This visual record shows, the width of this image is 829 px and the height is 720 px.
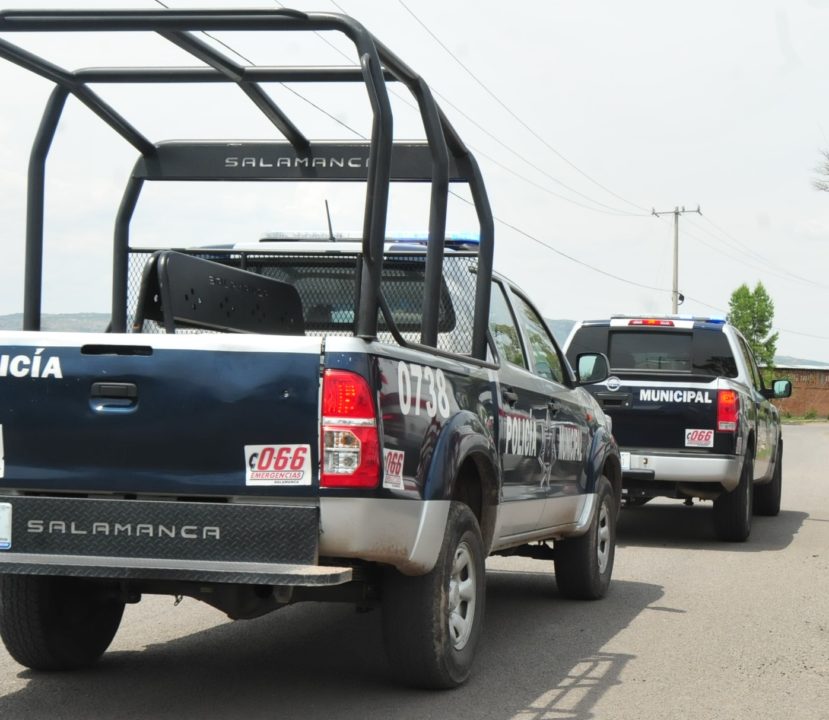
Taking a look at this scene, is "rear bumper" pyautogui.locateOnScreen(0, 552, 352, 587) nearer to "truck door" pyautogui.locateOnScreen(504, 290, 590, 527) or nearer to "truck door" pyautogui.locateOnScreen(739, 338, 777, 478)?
"truck door" pyautogui.locateOnScreen(504, 290, 590, 527)

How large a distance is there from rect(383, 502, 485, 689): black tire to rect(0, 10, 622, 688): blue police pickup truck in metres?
0.01

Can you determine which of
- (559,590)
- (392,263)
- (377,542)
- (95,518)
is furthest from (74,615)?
(559,590)

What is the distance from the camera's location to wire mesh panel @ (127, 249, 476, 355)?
6.81 meters

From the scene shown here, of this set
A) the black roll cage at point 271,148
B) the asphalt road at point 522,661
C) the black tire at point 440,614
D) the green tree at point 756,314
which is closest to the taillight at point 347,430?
the black roll cage at point 271,148

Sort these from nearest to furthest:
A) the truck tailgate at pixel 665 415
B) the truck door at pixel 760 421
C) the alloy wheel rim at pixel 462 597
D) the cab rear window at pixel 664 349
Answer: the alloy wheel rim at pixel 462 597 → the truck tailgate at pixel 665 415 → the cab rear window at pixel 664 349 → the truck door at pixel 760 421

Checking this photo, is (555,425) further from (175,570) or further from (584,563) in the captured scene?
(175,570)

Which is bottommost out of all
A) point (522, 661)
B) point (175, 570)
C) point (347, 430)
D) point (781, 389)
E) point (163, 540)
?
point (522, 661)

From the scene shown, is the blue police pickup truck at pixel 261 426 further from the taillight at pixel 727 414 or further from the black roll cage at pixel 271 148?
the taillight at pixel 727 414

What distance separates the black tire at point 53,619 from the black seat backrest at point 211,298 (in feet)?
4.09

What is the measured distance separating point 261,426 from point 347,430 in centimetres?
33

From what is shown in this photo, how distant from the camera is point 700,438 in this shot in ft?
38.7

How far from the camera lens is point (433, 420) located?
18.6 ft

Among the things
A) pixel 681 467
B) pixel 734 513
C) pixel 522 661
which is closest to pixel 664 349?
pixel 681 467

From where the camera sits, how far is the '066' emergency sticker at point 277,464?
16.6 feet
